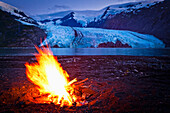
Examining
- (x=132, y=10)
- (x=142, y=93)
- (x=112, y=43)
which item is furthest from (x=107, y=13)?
(x=142, y=93)

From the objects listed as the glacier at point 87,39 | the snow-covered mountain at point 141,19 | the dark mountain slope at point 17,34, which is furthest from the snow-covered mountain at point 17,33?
the snow-covered mountain at point 141,19

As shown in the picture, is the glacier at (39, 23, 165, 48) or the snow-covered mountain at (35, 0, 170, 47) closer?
the glacier at (39, 23, 165, 48)

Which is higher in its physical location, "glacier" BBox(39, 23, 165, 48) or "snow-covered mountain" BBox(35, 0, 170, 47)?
"snow-covered mountain" BBox(35, 0, 170, 47)

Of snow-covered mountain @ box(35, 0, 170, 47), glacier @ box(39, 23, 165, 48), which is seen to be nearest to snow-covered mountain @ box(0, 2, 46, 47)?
glacier @ box(39, 23, 165, 48)

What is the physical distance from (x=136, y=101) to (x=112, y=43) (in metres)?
45.1

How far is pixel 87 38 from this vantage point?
46.8 m

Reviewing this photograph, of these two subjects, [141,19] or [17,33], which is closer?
[17,33]

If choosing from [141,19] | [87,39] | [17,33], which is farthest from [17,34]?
[141,19]

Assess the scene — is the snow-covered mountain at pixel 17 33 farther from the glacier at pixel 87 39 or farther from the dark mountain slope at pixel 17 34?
the glacier at pixel 87 39

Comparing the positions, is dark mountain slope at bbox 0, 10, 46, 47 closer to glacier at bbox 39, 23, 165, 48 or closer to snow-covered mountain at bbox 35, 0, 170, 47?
glacier at bbox 39, 23, 165, 48

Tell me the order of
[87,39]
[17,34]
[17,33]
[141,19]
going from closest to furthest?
1. [87,39]
2. [17,34]
3. [17,33]
4. [141,19]

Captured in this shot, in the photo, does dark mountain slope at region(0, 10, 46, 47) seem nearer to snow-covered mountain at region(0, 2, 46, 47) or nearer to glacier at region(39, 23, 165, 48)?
snow-covered mountain at region(0, 2, 46, 47)

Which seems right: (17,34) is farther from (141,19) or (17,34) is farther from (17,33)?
(141,19)

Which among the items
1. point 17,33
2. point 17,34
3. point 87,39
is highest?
point 17,33
